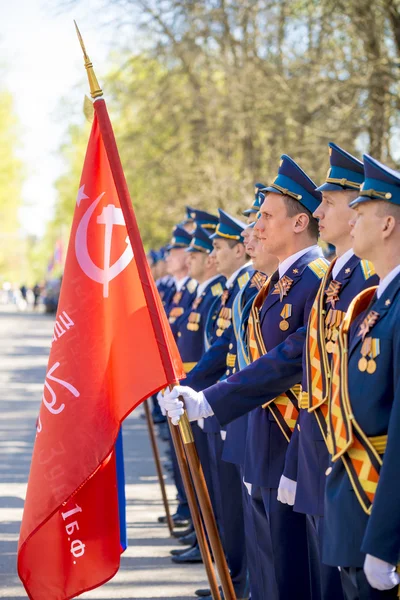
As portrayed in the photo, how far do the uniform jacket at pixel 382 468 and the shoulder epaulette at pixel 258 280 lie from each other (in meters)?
1.90

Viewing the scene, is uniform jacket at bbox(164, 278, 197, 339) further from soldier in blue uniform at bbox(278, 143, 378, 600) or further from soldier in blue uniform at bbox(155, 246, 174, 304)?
soldier in blue uniform at bbox(278, 143, 378, 600)

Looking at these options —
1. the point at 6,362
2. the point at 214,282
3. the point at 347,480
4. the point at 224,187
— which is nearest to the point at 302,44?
the point at 224,187

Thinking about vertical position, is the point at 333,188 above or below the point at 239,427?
above

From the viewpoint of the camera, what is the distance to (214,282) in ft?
26.2

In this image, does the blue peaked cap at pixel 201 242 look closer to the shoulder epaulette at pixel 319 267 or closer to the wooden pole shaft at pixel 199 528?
the shoulder epaulette at pixel 319 267

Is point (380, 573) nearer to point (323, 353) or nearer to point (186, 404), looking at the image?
point (323, 353)

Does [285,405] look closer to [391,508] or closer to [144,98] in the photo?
[391,508]

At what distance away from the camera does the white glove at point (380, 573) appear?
3.30m

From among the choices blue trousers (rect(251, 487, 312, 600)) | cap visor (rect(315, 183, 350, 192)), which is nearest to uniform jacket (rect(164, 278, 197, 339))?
blue trousers (rect(251, 487, 312, 600))

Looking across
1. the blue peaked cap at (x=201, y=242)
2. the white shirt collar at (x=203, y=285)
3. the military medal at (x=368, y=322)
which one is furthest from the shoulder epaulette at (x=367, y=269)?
the blue peaked cap at (x=201, y=242)

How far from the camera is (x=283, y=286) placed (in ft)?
16.1

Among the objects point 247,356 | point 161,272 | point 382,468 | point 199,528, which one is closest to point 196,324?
point 247,356

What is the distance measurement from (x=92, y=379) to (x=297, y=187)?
133 centimetres

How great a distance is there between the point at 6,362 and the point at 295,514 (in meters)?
20.5
